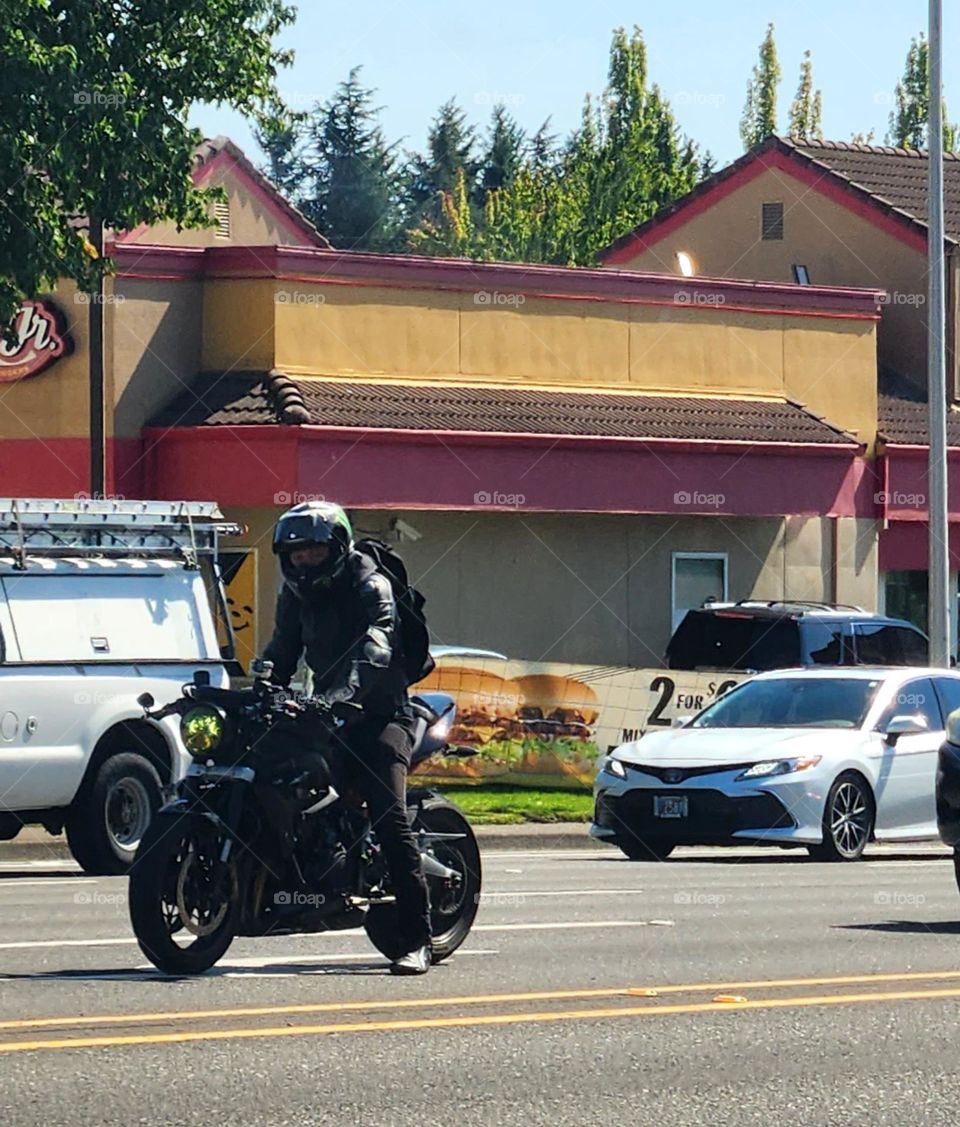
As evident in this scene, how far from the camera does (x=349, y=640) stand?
10078 mm

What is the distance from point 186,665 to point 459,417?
1236 centimetres

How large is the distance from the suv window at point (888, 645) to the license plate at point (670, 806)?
708cm

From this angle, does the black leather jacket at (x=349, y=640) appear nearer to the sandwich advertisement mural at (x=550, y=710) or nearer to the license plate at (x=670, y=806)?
the license plate at (x=670, y=806)

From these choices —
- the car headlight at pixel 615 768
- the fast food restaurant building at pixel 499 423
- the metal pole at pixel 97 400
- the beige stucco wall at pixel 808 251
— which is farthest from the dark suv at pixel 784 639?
the beige stucco wall at pixel 808 251

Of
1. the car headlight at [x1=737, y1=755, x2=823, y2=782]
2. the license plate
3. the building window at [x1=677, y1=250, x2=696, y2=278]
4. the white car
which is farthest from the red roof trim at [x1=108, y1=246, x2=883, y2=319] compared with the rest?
the car headlight at [x1=737, y1=755, x2=823, y2=782]

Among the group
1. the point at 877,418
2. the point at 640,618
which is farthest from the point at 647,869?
the point at 877,418

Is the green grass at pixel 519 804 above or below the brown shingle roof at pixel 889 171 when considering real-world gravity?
below

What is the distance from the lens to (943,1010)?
372 inches

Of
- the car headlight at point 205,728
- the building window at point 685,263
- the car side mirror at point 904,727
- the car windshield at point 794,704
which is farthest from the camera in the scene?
the building window at point 685,263

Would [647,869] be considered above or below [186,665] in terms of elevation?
below

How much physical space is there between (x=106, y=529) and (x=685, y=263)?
78.0 ft

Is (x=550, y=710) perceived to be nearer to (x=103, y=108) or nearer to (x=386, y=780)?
(x=103, y=108)

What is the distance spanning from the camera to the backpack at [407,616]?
33.1 feet

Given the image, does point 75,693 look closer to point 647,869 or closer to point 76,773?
point 76,773
